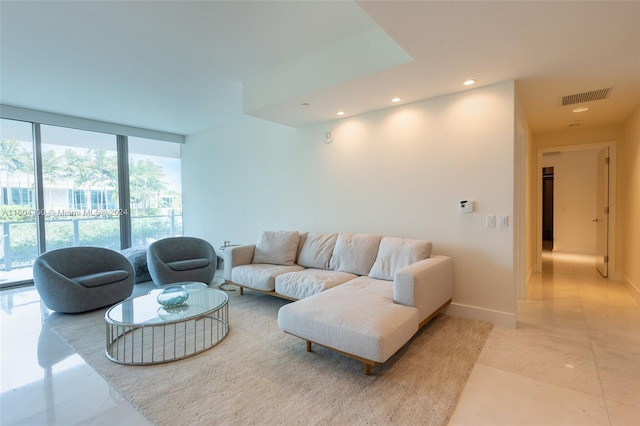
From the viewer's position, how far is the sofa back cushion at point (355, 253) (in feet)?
11.4

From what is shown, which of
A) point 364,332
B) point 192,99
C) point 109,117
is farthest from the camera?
point 109,117

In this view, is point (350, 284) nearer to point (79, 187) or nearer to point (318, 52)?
point (318, 52)

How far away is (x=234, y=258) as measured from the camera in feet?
13.3

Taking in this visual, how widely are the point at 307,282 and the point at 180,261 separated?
7.78ft

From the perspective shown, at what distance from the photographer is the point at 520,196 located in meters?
3.47

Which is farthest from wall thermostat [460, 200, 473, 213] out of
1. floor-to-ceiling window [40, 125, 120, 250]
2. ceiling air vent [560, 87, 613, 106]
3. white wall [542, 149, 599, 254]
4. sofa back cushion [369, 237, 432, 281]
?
floor-to-ceiling window [40, 125, 120, 250]

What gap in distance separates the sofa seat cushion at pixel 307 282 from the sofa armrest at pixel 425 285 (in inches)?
33.0

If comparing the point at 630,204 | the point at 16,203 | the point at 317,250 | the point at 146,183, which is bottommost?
the point at 317,250

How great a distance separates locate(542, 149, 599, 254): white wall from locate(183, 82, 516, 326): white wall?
5.71m

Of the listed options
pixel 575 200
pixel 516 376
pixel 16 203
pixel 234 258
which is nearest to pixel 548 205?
pixel 575 200

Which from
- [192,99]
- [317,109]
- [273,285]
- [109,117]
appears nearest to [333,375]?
[273,285]

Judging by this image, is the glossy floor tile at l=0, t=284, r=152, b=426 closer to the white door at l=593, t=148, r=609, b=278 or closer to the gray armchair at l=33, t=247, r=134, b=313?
the gray armchair at l=33, t=247, r=134, b=313

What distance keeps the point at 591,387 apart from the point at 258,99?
3894 millimetres

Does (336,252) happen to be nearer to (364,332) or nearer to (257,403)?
(364,332)
